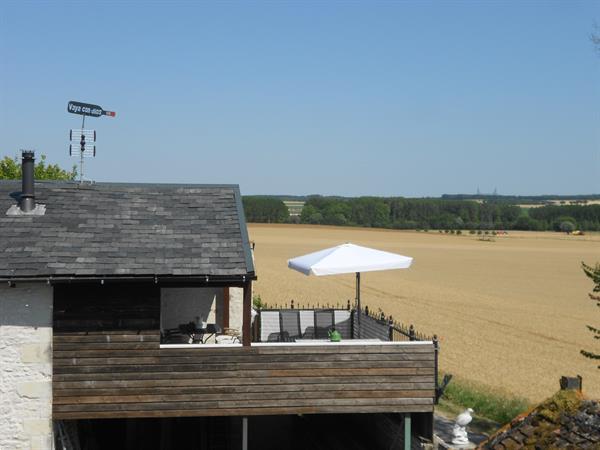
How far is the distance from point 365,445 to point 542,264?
62997mm

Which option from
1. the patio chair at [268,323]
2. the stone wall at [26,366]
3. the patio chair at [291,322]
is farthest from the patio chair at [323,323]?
the stone wall at [26,366]

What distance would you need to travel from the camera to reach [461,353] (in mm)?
28531

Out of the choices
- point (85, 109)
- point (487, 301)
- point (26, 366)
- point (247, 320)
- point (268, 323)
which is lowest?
point (487, 301)

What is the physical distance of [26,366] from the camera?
470 inches

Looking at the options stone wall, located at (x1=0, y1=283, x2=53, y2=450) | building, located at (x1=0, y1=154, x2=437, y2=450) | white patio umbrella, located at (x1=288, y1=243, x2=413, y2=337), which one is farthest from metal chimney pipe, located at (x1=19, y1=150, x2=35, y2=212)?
white patio umbrella, located at (x1=288, y1=243, x2=413, y2=337)

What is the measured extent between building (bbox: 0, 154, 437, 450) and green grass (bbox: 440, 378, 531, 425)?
15.3 feet

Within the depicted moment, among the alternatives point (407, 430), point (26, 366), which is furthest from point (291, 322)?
point (26, 366)

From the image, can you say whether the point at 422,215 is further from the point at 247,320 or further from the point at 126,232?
the point at 247,320

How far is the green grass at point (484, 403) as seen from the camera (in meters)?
17.5

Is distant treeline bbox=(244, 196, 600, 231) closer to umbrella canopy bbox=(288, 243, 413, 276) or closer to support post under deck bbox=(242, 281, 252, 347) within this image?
umbrella canopy bbox=(288, 243, 413, 276)

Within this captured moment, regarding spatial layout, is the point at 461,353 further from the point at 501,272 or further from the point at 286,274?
the point at 501,272

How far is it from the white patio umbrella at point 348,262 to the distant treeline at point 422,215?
117320 millimetres

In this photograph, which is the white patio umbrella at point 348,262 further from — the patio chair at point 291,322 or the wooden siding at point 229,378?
the wooden siding at point 229,378

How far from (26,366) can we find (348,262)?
566 centimetres
